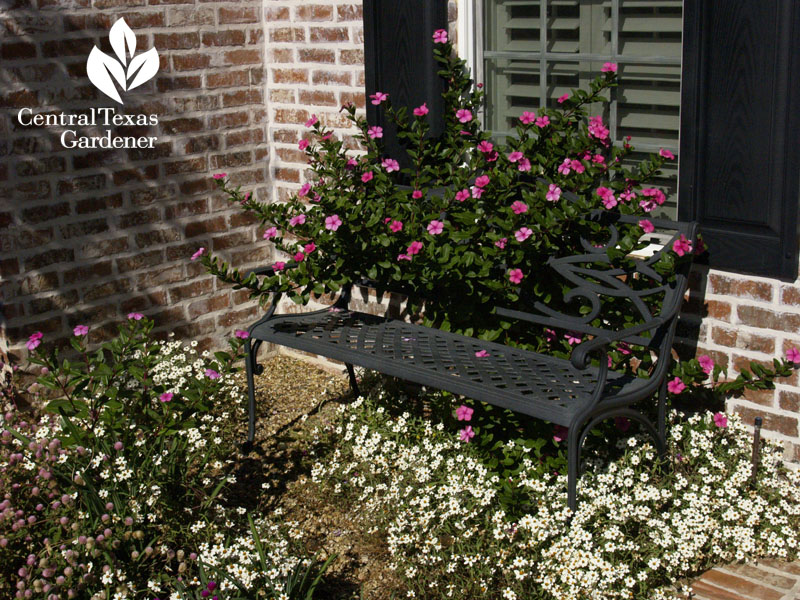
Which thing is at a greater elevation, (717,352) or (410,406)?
(717,352)

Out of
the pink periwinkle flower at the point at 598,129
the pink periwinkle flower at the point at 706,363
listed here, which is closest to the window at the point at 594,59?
the pink periwinkle flower at the point at 598,129

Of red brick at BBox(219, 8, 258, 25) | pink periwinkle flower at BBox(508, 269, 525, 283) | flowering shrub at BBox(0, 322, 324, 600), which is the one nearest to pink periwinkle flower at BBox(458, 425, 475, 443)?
pink periwinkle flower at BBox(508, 269, 525, 283)

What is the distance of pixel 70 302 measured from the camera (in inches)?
182

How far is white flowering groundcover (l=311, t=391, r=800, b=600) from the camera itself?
3191mm

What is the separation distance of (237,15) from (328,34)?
539mm

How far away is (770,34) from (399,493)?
200cm

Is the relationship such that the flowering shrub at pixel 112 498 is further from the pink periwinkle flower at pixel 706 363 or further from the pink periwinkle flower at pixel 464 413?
the pink periwinkle flower at pixel 706 363

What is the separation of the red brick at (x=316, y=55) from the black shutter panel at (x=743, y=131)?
1841mm

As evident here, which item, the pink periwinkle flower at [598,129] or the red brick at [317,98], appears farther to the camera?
the red brick at [317,98]

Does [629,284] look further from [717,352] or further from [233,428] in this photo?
[233,428]

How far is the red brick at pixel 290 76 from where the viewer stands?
16.6 feet

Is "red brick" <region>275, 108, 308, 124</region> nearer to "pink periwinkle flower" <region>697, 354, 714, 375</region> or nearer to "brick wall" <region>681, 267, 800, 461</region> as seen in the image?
"brick wall" <region>681, 267, 800, 461</region>

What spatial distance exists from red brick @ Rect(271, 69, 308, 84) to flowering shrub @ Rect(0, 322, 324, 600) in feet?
5.30

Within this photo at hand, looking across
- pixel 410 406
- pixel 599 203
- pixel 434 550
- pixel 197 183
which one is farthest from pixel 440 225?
pixel 197 183
